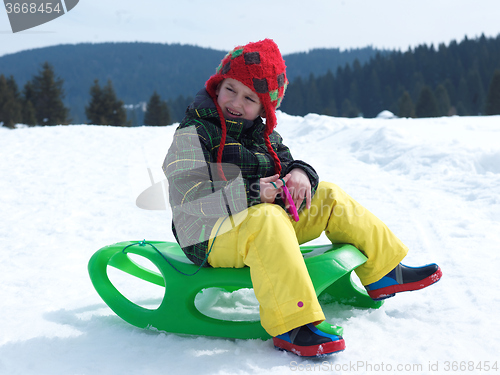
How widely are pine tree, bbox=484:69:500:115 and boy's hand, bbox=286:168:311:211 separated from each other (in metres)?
45.1

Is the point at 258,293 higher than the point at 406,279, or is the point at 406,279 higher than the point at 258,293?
the point at 258,293

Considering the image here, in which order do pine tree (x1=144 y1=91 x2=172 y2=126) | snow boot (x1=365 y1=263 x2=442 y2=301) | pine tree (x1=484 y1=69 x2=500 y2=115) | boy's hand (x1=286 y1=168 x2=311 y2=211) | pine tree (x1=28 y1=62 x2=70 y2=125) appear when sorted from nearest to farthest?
boy's hand (x1=286 y1=168 x2=311 y2=211) < snow boot (x1=365 y1=263 x2=442 y2=301) < pine tree (x1=28 y1=62 x2=70 y2=125) < pine tree (x1=144 y1=91 x2=172 y2=126) < pine tree (x1=484 y1=69 x2=500 y2=115)

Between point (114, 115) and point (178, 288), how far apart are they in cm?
3591

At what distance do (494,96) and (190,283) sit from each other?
46265mm

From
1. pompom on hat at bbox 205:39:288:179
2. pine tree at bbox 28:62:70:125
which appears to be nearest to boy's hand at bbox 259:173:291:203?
pompom on hat at bbox 205:39:288:179

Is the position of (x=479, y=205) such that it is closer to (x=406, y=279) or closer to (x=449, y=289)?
(x=449, y=289)

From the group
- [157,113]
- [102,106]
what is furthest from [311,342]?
[157,113]

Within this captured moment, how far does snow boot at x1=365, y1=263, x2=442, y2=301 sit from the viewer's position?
6.18 feet

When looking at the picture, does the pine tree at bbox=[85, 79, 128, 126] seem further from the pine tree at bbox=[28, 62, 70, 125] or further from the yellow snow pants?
the yellow snow pants

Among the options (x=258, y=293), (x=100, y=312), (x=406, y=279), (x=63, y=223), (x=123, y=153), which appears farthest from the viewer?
(x=123, y=153)

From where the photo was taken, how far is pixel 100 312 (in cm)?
206

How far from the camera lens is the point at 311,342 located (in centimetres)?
148

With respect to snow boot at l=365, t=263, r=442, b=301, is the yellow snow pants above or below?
above

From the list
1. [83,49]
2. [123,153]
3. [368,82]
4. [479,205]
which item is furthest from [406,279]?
[83,49]
